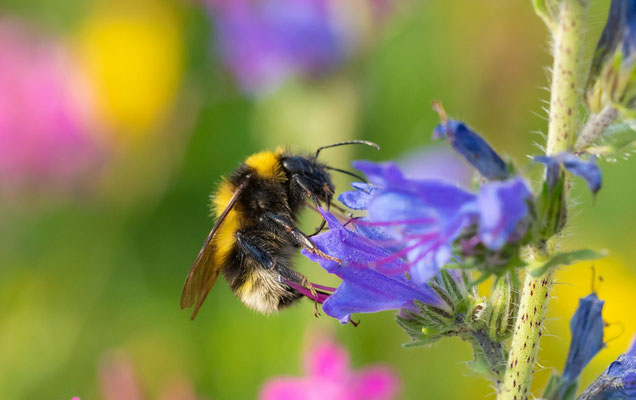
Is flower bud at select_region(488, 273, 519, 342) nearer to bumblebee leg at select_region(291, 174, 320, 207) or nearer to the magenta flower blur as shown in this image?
bumblebee leg at select_region(291, 174, 320, 207)

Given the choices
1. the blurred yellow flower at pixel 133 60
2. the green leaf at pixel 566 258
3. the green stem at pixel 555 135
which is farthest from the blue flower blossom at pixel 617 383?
the blurred yellow flower at pixel 133 60

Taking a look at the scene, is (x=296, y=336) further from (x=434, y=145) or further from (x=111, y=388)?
(x=111, y=388)

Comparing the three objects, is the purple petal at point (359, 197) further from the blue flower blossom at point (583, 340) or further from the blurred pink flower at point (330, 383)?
the blurred pink flower at point (330, 383)

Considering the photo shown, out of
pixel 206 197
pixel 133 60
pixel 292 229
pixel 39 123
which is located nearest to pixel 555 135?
pixel 292 229

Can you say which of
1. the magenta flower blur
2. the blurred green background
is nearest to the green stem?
the blurred green background

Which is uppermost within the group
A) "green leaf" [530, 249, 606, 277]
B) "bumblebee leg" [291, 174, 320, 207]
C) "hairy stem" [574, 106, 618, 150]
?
"hairy stem" [574, 106, 618, 150]

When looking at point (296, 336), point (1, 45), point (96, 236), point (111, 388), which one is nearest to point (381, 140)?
point (296, 336)
